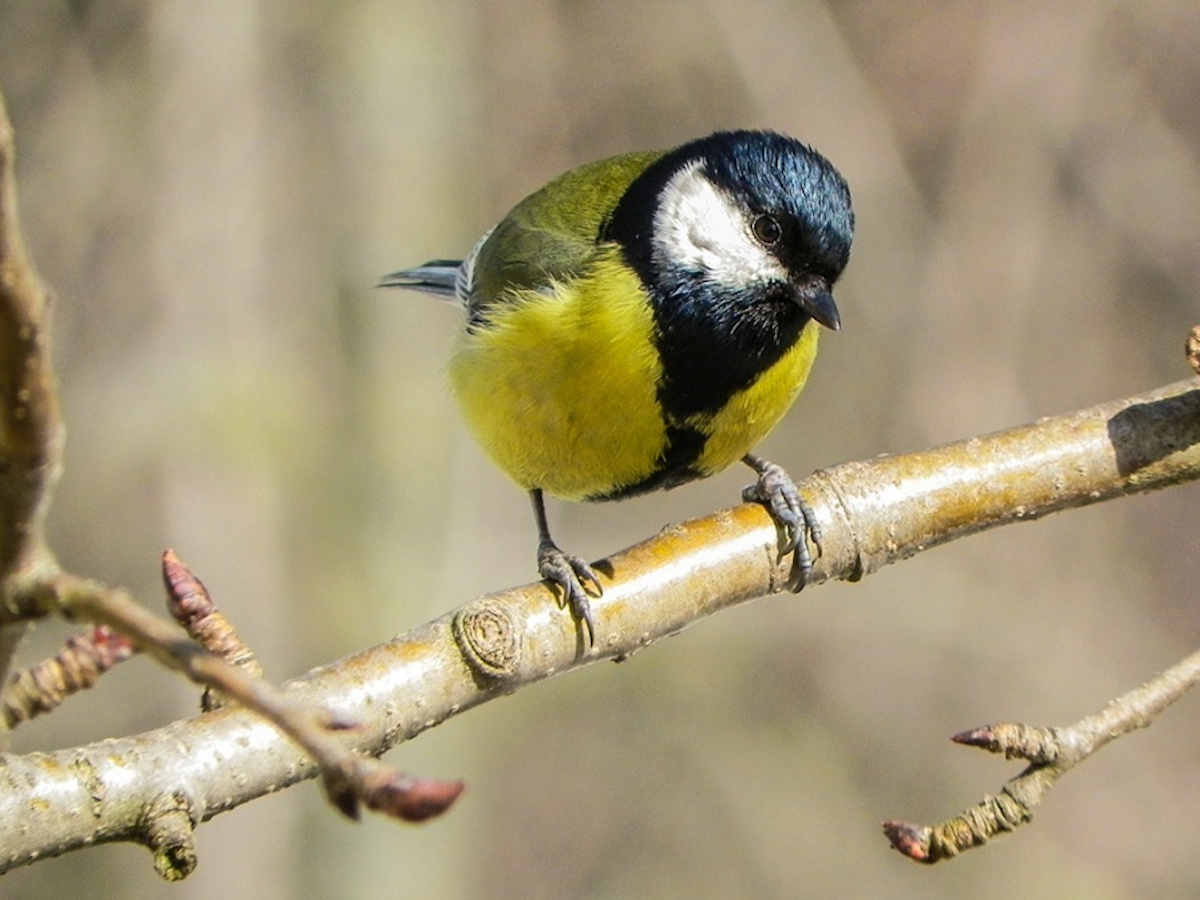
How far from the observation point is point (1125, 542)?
5.75 meters

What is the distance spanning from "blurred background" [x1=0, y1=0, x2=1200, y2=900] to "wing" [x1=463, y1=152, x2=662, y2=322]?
2414mm

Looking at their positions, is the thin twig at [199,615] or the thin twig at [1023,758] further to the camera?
the thin twig at [1023,758]

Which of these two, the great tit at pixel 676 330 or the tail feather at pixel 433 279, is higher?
the tail feather at pixel 433 279

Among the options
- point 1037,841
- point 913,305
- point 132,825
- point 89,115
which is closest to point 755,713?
point 1037,841

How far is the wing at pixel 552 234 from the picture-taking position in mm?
2473

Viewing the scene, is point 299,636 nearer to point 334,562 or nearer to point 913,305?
point 334,562

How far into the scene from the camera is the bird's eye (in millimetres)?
2252

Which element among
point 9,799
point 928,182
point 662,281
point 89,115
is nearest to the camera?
point 9,799

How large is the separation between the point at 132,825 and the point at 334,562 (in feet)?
14.1

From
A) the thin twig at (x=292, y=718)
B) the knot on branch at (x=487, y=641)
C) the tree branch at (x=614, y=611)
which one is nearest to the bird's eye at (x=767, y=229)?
the tree branch at (x=614, y=611)

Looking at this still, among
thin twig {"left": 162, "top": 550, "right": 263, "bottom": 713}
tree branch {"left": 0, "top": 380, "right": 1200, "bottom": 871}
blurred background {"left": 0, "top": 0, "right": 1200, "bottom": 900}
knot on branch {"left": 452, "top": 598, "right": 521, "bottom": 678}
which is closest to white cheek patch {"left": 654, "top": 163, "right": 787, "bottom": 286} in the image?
tree branch {"left": 0, "top": 380, "right": 1200, "bottom": 871}

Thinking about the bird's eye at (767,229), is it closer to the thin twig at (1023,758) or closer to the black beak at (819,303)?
the black beak at (819,303)

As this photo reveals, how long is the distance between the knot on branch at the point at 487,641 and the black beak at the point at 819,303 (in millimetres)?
827

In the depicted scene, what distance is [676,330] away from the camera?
7.41 feet
